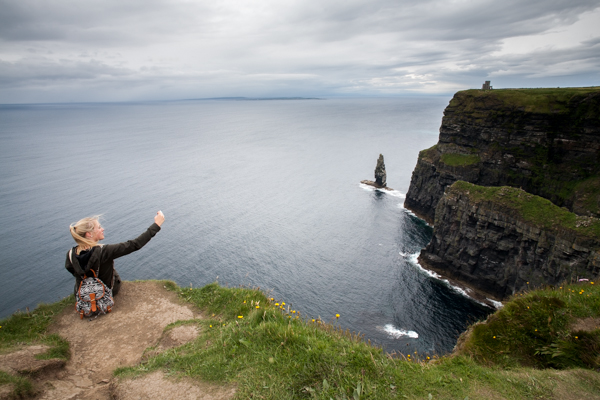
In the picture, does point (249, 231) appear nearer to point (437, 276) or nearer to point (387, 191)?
point (437, 276)

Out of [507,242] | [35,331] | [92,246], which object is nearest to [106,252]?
[92,246]

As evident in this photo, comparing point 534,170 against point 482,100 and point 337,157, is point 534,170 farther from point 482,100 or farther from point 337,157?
point 337,157

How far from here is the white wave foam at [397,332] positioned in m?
37.0

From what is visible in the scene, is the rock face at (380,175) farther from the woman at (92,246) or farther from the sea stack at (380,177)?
the woman at (92,246)

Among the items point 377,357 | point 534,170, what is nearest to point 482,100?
point 534,170

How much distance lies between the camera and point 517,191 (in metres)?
46.4

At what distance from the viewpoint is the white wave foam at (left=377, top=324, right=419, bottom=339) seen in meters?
37.0

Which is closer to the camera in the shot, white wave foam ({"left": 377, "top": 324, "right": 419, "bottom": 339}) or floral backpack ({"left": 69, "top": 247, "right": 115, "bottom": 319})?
floral backpack ({"left": 69, "top": 247, "right": 115, "bottom": 319})

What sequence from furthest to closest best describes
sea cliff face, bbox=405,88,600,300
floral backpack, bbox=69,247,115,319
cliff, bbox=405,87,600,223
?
1. cliff, bbox=405,87,600,223
2. sea cliff face, bbox=405,88,600,300
3. floral backpack, bbox=69,247,115,319

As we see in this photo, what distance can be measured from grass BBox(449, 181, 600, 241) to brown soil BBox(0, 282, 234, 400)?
43855mm

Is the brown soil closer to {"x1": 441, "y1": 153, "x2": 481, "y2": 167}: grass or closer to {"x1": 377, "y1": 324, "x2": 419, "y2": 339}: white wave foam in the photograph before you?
{"x1": 377, "y1": 324, "x2": 419, "y2": 339}: white wave foam

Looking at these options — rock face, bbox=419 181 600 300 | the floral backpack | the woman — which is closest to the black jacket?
the woman

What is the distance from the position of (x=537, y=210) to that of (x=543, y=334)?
128ft

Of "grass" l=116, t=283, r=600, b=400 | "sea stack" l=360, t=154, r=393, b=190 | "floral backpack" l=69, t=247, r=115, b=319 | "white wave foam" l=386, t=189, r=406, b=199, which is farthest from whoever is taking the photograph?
"sea stack" l=360, t=154, r=393, b=190
